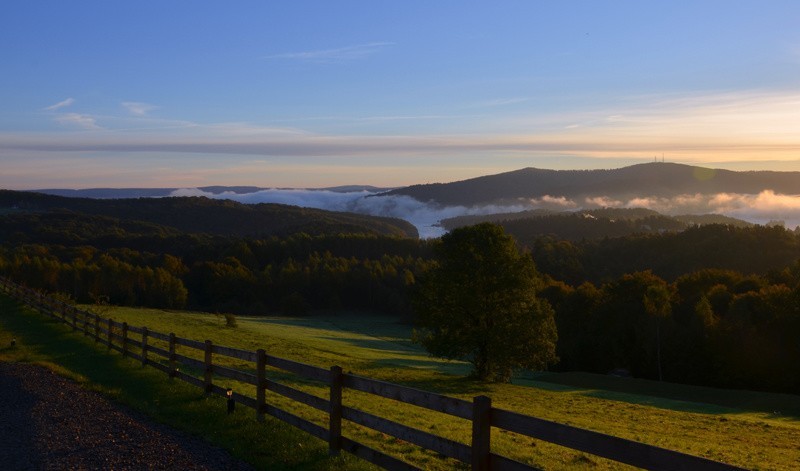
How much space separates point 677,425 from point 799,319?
40234 mm

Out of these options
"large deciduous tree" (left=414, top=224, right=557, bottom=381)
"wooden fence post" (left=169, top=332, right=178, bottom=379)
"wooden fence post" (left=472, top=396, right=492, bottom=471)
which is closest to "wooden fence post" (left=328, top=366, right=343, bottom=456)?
"wooden fence post" (left=472, top=396, right=492, bottom=471)

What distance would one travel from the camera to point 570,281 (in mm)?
116812

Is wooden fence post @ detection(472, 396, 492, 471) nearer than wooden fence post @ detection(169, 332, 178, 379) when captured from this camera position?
Yes

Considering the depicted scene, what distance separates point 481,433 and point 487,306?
108 feet

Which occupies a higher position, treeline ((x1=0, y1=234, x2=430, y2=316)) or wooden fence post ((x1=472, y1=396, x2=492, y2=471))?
wooden fence post ((x1=472, y1=396, x2=492, y2=471))

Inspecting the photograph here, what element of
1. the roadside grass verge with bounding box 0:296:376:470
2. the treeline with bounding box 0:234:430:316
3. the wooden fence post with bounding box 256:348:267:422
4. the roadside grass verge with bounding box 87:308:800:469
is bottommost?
the treeline with bounding box 0:234:430:316

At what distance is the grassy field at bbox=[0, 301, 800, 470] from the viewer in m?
12.1

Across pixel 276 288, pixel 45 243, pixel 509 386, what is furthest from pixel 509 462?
pixel 45 243

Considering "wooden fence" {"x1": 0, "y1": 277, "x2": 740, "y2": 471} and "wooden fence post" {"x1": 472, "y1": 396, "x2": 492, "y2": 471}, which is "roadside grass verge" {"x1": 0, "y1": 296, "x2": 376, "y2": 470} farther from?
"wooden fence post" {"x1": 472, "y1": 396, "x2": 492, "y2": 471}

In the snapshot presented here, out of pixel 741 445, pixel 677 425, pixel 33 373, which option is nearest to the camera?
pixel 33 373

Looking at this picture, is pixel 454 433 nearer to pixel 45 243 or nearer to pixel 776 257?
pixel 776 257

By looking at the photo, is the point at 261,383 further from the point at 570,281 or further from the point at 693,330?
the point at 570,281

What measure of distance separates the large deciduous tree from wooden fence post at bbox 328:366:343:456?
2985 cm

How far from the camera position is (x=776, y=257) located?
112812 mm
